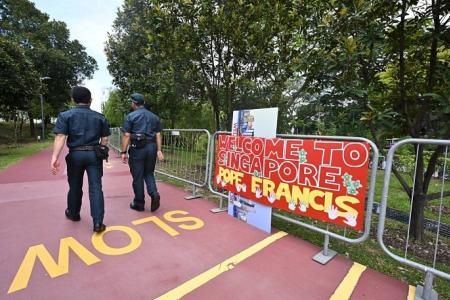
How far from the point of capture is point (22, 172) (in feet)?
26.4

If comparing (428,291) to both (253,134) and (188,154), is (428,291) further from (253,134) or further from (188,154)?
(188,154)

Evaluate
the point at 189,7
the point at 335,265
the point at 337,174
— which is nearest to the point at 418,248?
the point at 335,265

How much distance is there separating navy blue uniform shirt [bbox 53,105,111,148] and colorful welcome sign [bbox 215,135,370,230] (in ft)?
6.25

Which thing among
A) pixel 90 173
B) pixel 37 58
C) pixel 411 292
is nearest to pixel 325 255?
pixel 411 292

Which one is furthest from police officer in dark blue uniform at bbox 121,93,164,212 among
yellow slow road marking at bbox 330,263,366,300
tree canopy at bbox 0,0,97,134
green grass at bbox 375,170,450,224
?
tree canopy at bbox 0,0,97,134

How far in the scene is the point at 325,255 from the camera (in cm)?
313

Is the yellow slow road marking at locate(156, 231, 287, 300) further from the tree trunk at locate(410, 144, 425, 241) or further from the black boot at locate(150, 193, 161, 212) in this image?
the tree trunk at locate(410, 144, 425, 241)

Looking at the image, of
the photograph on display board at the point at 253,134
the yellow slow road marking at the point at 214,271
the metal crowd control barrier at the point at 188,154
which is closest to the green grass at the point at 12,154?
the metal crowd control barrier at the point at 188,154

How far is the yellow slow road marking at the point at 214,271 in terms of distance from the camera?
7.84ft

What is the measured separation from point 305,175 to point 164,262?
1.82m

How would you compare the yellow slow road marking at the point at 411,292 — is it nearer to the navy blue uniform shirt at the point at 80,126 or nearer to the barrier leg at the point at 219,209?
the barrier leg at the point at 219,209

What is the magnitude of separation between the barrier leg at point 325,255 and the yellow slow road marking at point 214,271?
580mm

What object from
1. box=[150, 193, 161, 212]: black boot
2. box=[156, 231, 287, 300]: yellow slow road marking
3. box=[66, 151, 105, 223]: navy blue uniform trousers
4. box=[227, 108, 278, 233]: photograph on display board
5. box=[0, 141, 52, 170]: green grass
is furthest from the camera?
box=[0, 141, 52, 170]: green grass

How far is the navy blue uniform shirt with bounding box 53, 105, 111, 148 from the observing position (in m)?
3.31
